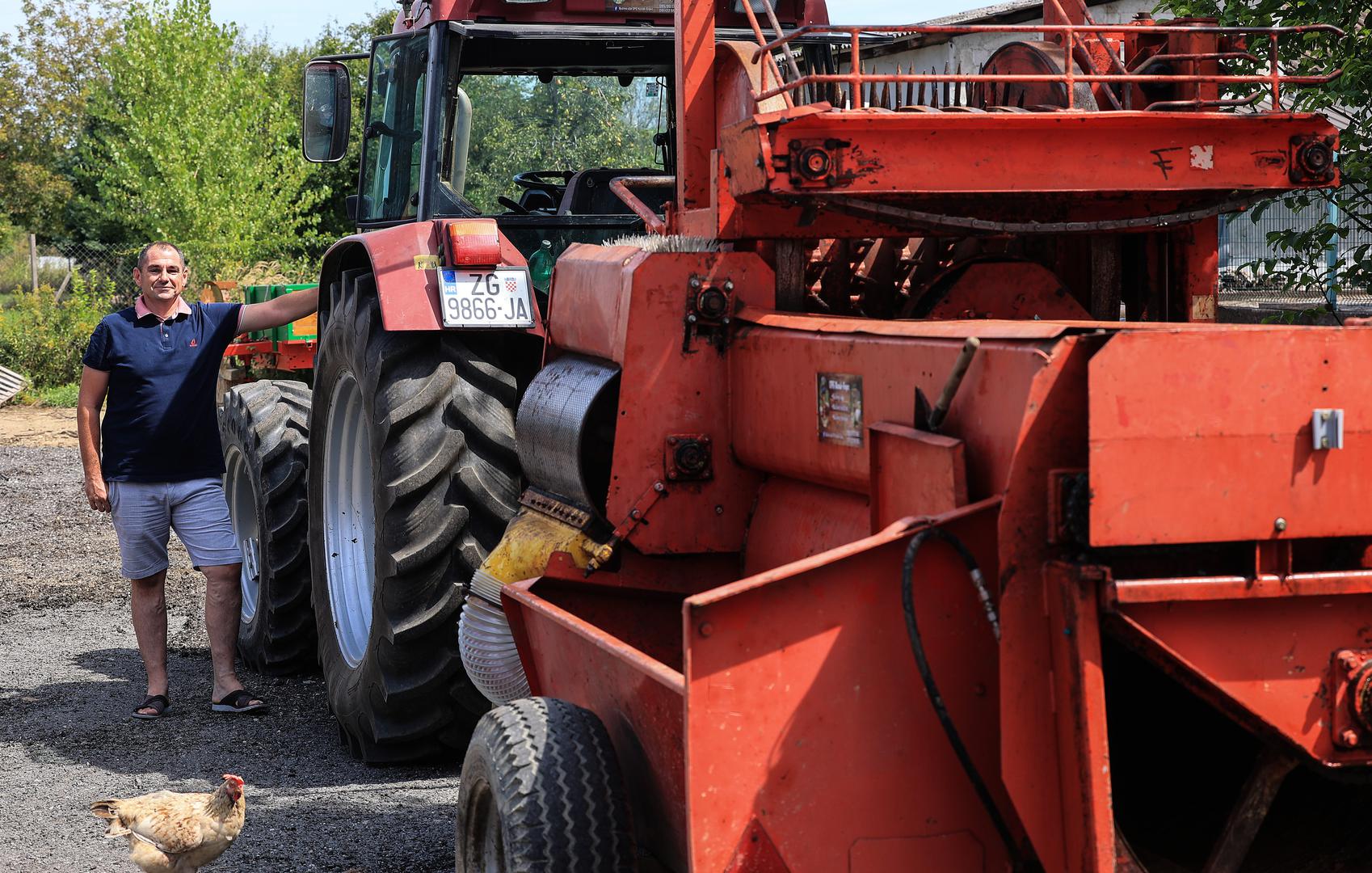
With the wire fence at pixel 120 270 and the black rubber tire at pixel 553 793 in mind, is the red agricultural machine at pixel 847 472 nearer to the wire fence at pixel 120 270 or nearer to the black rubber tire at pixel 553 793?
the black rubber tire at pixel 553 793

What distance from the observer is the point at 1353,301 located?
1130 centimetres

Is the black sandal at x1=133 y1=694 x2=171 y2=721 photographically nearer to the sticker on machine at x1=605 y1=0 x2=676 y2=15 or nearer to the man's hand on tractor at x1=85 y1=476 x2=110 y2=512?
the man's hand on tractor at x1=85 y1=476 x2=110 y2=512

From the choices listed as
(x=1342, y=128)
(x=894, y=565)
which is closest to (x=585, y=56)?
(x=1342, y=128)

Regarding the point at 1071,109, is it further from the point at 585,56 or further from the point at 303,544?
the point at 303,544

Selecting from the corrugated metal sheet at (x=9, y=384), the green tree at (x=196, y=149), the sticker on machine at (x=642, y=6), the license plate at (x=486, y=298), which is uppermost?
the green tree at (x=196, y=149)

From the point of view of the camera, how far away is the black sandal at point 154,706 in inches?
230

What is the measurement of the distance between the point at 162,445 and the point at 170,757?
1.26m

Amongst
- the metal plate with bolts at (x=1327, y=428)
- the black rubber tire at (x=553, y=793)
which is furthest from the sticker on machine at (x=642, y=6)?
the metal plate with bolts at (x=1327, y=428)

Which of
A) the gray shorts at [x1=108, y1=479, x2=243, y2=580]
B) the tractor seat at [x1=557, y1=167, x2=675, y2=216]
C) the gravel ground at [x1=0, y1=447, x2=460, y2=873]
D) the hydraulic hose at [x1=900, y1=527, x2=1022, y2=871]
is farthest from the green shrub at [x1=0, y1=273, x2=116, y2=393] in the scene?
the hydraulic hose at [x1=900, y1=527, x2=1022, y2=871]

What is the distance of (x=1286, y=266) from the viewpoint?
11445 mm

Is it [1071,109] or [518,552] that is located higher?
[1071,109]

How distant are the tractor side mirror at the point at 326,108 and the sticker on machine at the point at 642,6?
1096 millimetres

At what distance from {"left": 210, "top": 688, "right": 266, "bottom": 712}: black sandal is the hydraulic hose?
154 inches

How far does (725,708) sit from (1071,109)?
1.81 meters
